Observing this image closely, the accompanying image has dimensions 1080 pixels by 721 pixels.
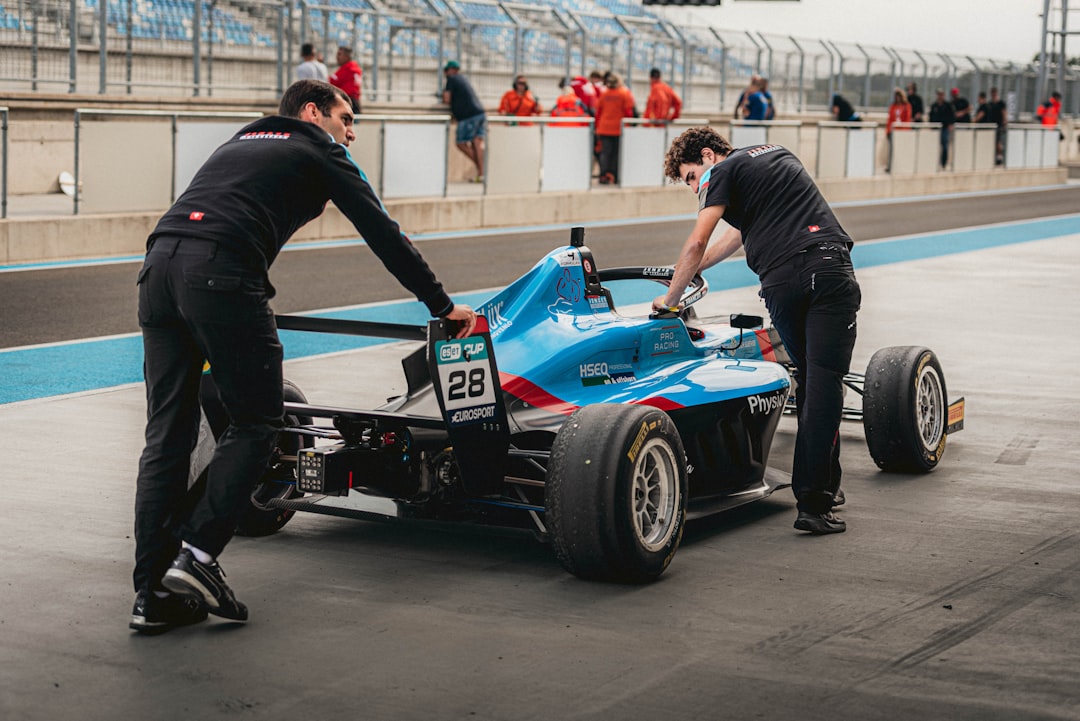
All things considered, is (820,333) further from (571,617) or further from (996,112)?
(996,112)

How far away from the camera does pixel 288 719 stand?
4.40 meters

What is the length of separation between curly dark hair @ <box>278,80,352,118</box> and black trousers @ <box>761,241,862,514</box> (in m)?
2.22

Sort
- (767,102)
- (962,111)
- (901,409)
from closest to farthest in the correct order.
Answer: (901,409), (767,102), (962,111)

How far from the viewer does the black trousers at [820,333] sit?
22.1 ft

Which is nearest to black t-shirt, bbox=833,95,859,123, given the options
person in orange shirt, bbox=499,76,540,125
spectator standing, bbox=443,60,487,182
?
person in orange shirt, bbox=499,76,540,125

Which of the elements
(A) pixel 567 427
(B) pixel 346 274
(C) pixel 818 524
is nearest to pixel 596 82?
(B) pixel 346 274

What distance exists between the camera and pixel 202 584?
5137mm

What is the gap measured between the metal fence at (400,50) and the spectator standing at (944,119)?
4.76m

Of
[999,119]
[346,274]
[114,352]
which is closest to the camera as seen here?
[114,352]

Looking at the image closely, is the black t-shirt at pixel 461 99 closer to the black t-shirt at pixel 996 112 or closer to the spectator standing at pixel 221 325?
the spectator standing at pixel 221 325

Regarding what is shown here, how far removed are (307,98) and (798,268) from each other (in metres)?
2.32

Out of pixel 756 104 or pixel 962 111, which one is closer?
pixel 756 104

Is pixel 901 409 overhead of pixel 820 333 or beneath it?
beneath

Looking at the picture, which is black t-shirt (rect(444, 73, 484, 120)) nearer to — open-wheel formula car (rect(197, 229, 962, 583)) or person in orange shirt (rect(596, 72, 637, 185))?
person in orange shirt (rect(596, 72, 637, 185))
